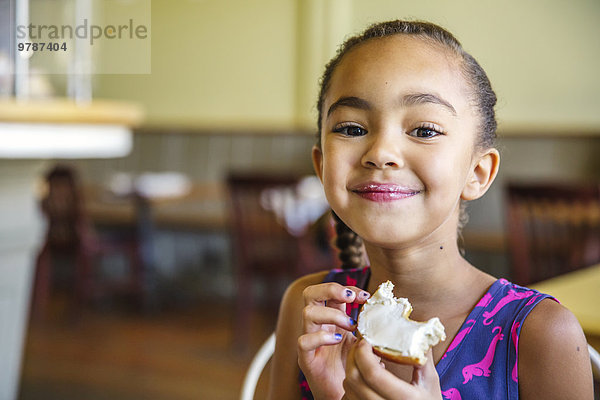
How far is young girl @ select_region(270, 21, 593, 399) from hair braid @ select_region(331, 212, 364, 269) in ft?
0.60

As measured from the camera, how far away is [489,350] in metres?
0.99

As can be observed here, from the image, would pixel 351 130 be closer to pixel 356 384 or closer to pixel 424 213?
pixel 424 213

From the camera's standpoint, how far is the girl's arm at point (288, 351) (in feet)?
3.70

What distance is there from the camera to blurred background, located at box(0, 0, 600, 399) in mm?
2627

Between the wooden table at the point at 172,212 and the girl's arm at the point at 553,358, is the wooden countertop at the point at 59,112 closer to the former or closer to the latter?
the girl's arm at the point at 553,358

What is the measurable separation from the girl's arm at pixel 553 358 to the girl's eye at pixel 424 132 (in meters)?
0.28

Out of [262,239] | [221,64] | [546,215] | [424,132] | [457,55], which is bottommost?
[262,239]

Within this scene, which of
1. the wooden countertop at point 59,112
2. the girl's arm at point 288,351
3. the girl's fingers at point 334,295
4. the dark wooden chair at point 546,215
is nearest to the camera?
the girl's fingers at point 334,295

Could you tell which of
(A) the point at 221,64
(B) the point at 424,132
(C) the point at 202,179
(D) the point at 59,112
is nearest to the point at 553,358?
(B) the point at 424,132

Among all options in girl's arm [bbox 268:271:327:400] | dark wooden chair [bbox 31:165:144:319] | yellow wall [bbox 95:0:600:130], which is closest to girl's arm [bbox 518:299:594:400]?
girl's arm [bbox 268:271:327:400]

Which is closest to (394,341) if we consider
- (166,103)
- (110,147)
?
(110,147)

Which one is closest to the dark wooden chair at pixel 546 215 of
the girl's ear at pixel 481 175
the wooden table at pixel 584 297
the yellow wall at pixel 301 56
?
the wooden table at pixel 584 297

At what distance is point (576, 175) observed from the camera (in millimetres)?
4941

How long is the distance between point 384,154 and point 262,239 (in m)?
3.51
